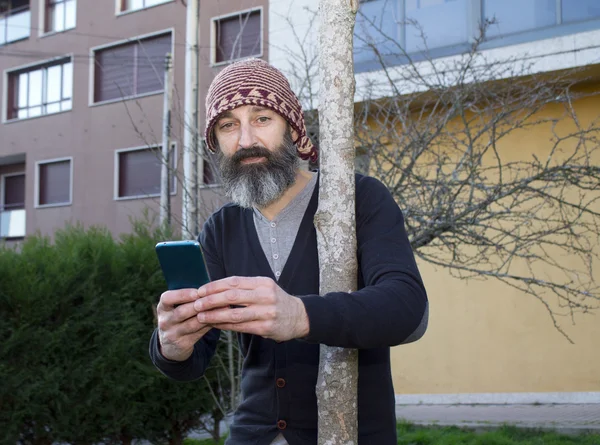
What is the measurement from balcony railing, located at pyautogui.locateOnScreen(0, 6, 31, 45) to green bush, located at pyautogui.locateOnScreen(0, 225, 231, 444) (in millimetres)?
18475

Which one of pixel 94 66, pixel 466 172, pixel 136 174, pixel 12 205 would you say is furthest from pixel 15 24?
pixel 466 172

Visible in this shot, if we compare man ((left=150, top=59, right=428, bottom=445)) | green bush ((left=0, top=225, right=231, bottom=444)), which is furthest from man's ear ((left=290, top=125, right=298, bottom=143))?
green bush ((left=0, top=225, right=231, bottom=444))

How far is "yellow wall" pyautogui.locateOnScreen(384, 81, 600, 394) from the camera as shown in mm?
10820

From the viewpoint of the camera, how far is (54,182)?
22.4 metres

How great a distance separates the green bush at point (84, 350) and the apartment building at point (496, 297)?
4501mm

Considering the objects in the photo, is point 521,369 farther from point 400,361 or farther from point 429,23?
point 429,23

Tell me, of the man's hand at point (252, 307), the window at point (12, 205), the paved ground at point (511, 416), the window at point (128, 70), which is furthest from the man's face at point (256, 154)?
the window at point (12, 205)

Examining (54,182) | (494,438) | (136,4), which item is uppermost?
(136,4)

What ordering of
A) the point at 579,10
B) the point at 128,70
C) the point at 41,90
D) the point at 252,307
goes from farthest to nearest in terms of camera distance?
the point at 41,90 → the point at 128,70 → the point at 579,10 → the point at 252,307

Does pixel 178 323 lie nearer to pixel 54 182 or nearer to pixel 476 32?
pixel 476 32

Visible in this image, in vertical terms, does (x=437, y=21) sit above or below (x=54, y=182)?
above

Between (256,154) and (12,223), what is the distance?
78.9ft

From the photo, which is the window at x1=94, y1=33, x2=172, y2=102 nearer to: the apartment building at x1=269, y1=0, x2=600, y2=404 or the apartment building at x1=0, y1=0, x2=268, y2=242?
the apartment building at x1=0, y1=0, x2=268, y2=242

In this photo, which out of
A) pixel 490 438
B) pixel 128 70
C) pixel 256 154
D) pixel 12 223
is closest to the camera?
pixel 256 154
